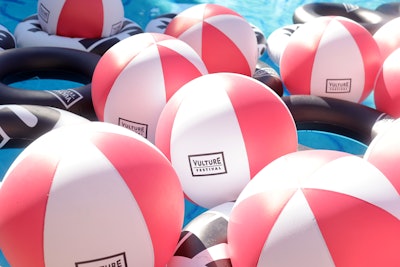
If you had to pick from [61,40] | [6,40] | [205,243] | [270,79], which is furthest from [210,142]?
[6,40]

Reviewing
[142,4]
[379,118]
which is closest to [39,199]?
[379,118]

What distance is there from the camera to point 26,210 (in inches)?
81.9

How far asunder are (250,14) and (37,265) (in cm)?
446

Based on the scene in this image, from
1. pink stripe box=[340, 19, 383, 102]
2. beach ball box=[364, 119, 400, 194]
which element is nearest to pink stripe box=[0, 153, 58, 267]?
beach ball box=[364, 119, 400, 194]

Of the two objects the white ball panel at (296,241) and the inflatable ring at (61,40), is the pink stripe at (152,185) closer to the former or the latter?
the white ball panel at (296,241)

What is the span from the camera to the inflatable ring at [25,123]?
320cm

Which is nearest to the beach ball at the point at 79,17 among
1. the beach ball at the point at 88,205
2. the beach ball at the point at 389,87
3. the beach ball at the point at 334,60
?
the beach ball at the point at 334,60

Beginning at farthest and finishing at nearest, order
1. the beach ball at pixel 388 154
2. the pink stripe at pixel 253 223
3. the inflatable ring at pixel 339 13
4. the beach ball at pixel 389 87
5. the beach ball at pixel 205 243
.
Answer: the inflatable ring at pixel 339 13 → the beach ball at pixel 389 87 → the beach ball at pixel 388 154 → the beach ball at pixel 205 243 → the pink stripe at pixel 253 223

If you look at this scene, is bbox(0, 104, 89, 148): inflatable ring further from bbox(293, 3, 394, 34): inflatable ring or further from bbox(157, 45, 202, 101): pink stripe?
bbox(293, 3, 394, 34): inflatable ring

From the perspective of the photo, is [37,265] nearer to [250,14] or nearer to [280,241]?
[280,241]

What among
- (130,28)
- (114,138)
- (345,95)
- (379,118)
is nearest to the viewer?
(114,138)

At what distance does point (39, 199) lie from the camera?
207cm

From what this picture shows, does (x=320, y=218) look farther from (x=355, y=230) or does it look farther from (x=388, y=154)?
(x=388, y=154)

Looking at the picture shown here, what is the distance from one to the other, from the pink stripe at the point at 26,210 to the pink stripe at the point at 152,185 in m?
0.23
